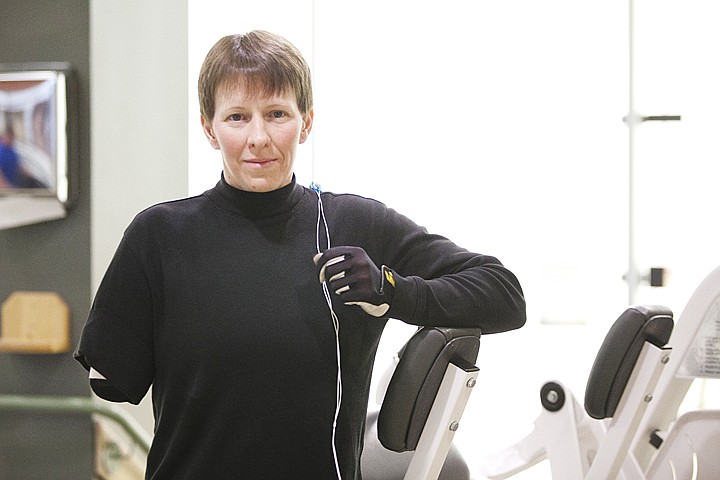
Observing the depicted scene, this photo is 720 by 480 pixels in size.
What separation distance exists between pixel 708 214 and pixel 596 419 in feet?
4.39

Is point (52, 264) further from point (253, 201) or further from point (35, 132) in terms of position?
point (253, 201)

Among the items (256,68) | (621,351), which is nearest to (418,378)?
(256,68)

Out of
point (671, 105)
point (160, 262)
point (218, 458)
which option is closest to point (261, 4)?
point (671, 105)

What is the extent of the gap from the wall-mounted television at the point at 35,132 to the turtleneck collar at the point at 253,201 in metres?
1.56

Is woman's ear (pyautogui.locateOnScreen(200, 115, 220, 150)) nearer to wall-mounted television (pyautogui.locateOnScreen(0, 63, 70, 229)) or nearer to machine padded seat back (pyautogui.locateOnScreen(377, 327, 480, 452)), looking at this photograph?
machine padded seat back (pyautogui.locateOnScreen(377, 327, 480, 452))

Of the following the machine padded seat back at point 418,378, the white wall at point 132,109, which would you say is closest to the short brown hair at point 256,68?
the machine padded seat back at point 418,378

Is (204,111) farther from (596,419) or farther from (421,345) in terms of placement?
(596,419)

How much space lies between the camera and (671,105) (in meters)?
3.24

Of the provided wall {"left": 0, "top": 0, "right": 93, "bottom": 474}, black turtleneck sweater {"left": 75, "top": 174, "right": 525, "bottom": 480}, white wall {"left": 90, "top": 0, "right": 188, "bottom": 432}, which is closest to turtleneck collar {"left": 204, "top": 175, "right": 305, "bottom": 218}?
black turtleneck sweater {"left": 75, "top": 174, "right": 525, "bottom": 480}

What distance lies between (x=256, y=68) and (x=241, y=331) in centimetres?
39

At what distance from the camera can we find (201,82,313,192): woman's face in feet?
4.38

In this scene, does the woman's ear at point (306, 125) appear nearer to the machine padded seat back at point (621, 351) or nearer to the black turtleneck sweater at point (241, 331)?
the black turtleneck sweater at point (241, 331)

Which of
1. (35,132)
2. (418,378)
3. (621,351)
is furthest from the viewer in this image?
(35,132)

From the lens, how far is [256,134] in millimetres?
1319
